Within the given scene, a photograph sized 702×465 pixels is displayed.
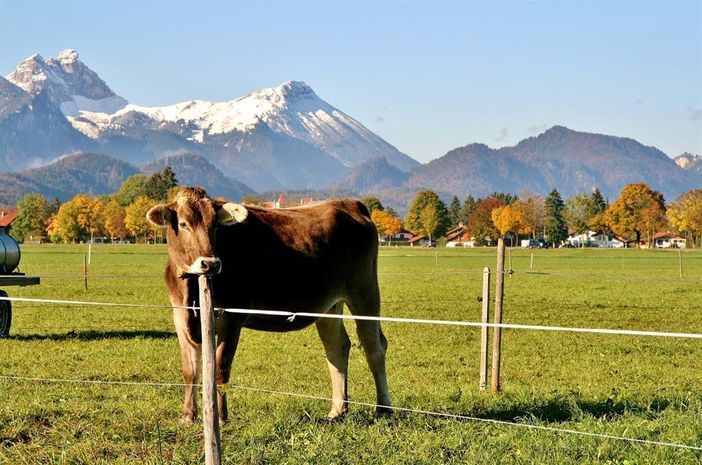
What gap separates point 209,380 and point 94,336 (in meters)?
12.1

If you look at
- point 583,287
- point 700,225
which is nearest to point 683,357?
point 583,287

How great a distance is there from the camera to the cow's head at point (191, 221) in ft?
25.5

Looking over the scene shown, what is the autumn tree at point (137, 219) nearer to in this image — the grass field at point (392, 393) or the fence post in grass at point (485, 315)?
the grass field at point (392, 393)

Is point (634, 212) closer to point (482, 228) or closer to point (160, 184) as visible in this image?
point (482, 228)

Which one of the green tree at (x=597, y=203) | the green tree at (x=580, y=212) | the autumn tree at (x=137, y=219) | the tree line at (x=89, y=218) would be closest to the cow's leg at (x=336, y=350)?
the tree line at (x=89, y=218)

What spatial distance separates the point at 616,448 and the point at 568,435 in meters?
0.49

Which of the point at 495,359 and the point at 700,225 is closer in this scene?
the point at 495,359

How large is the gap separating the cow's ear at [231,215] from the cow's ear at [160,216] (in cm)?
47

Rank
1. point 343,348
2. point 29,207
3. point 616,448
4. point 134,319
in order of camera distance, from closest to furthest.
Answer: point 616,448 < point 343,348 < point 134,319 < point 29,207

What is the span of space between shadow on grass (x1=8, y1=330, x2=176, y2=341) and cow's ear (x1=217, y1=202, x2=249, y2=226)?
9683mm

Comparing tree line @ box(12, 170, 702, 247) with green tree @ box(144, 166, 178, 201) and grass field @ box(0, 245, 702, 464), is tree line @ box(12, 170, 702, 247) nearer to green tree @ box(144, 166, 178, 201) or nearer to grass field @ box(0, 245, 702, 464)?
green tree @ box(144, 166, 178, 201)

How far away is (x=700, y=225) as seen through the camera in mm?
116750

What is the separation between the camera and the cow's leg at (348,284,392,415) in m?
9.35

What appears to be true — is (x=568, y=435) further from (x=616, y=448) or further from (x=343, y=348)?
(x=343, y=348)
